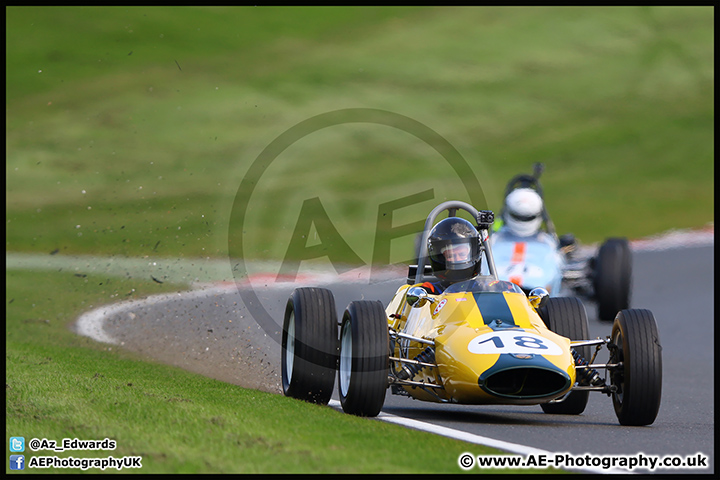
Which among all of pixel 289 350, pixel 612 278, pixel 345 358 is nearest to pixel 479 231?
pixel 345 358

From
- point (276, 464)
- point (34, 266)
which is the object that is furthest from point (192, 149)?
point (276, 464)

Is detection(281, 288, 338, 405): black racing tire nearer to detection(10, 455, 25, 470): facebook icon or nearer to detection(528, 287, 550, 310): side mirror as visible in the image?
detection(528, 287, 550, 310): side mirror

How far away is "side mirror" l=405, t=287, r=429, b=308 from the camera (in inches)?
309

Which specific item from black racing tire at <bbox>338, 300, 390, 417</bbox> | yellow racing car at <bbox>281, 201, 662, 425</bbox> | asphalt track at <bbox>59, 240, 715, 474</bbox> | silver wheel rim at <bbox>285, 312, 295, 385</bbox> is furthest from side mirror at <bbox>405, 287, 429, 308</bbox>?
silver wheel rim at <bbox>285, 312, 295, 385</bbox>

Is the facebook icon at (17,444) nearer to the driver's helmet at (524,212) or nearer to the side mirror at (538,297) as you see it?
the side mirror at (538,297)

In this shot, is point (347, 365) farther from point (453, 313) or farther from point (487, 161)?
point (487, 161)

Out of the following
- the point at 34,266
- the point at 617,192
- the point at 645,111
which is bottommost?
the point at 34,266

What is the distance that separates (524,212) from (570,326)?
19.4 feet

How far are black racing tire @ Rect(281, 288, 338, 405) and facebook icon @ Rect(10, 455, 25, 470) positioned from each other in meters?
2.65

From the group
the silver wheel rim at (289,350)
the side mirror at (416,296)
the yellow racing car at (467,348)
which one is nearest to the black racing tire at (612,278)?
the yellow racing car at (467,348)

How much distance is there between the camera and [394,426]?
21.4 ft

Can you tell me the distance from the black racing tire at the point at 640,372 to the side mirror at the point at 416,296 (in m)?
1.56

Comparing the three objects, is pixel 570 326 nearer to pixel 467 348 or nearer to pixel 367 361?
pixel 467 348

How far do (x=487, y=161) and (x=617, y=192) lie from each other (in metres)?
6.35
